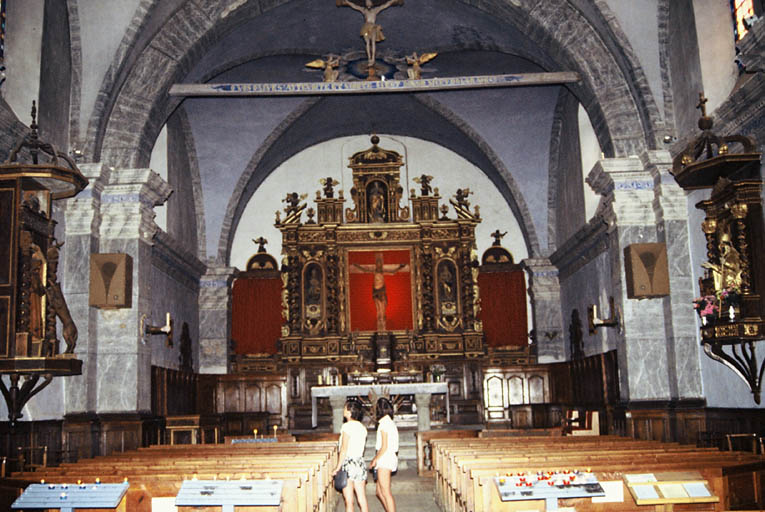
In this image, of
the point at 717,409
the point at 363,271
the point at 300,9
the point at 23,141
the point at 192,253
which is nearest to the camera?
the point at 23,141

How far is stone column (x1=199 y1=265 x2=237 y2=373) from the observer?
56.4ft

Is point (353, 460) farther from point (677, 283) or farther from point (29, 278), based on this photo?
point (677, 283)

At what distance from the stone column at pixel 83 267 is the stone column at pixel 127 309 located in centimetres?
16

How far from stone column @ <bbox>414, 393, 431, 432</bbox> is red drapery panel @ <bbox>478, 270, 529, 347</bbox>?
4990 mm

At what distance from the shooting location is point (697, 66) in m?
10.6

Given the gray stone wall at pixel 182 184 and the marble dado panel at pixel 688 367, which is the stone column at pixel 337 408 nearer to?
the gray stone wall at pixel 182 184

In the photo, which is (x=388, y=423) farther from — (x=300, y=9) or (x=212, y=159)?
(x=212, y=159)

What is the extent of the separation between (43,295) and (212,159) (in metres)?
8.47

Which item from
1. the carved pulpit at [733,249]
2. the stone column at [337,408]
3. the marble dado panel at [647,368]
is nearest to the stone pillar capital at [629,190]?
the marble dado panel at [647,368]

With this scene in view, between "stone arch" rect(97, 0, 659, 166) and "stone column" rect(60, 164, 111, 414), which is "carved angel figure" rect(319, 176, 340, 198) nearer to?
"stone arch" rect(97, 0, 659, 166)


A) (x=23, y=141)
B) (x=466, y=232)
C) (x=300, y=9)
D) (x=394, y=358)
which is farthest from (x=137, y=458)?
(x=466, y=232)

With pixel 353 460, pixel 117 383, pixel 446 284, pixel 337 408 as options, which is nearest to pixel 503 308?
pixel 446 284

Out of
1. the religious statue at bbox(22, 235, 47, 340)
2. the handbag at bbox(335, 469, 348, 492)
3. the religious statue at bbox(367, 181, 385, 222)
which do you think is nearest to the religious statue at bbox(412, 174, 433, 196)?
the religious statue at bbox(367, 181, 385, 222)

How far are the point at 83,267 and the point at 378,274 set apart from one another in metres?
7.92
